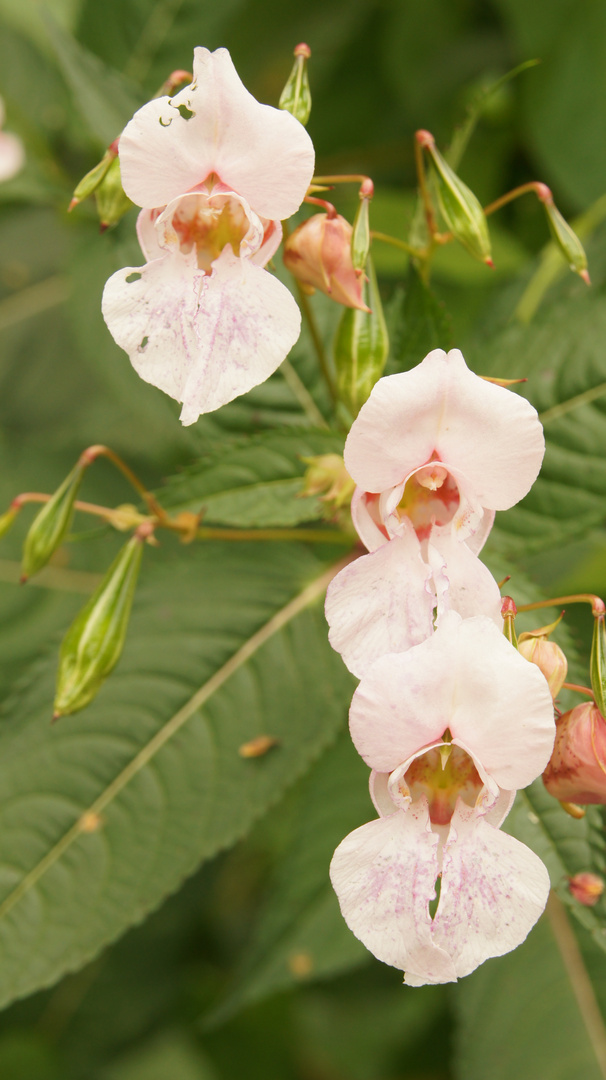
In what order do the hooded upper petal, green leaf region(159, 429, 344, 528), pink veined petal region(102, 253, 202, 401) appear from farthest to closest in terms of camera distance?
green leaf region(159, 429, 344, 528) → pink veined petal region(102, 253, 202, 401) → the hooded upper petal

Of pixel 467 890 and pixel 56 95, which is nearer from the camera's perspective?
pixel 467 890

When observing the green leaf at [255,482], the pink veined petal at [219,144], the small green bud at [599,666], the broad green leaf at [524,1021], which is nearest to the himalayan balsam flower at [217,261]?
the pink veined petal at [219,144]

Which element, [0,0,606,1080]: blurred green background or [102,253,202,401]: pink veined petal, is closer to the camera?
[102,253,202,401]: pink veined petal

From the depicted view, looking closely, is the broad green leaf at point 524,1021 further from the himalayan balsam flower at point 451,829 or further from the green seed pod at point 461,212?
the green seed pod at point 461,212

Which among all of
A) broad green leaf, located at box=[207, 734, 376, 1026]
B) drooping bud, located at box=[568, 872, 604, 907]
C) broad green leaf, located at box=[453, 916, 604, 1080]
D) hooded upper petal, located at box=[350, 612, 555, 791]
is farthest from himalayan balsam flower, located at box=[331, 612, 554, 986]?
broad green leaf, located at box=[453, 916, 604, 1080]

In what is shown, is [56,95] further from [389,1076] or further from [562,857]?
[389,1076]

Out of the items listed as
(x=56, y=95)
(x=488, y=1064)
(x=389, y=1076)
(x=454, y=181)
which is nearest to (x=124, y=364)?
(x=56, y=95)

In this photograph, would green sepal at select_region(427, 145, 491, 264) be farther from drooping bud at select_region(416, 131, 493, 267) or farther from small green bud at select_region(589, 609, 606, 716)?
small green bud at select_region(589, 609, 606, 716)
